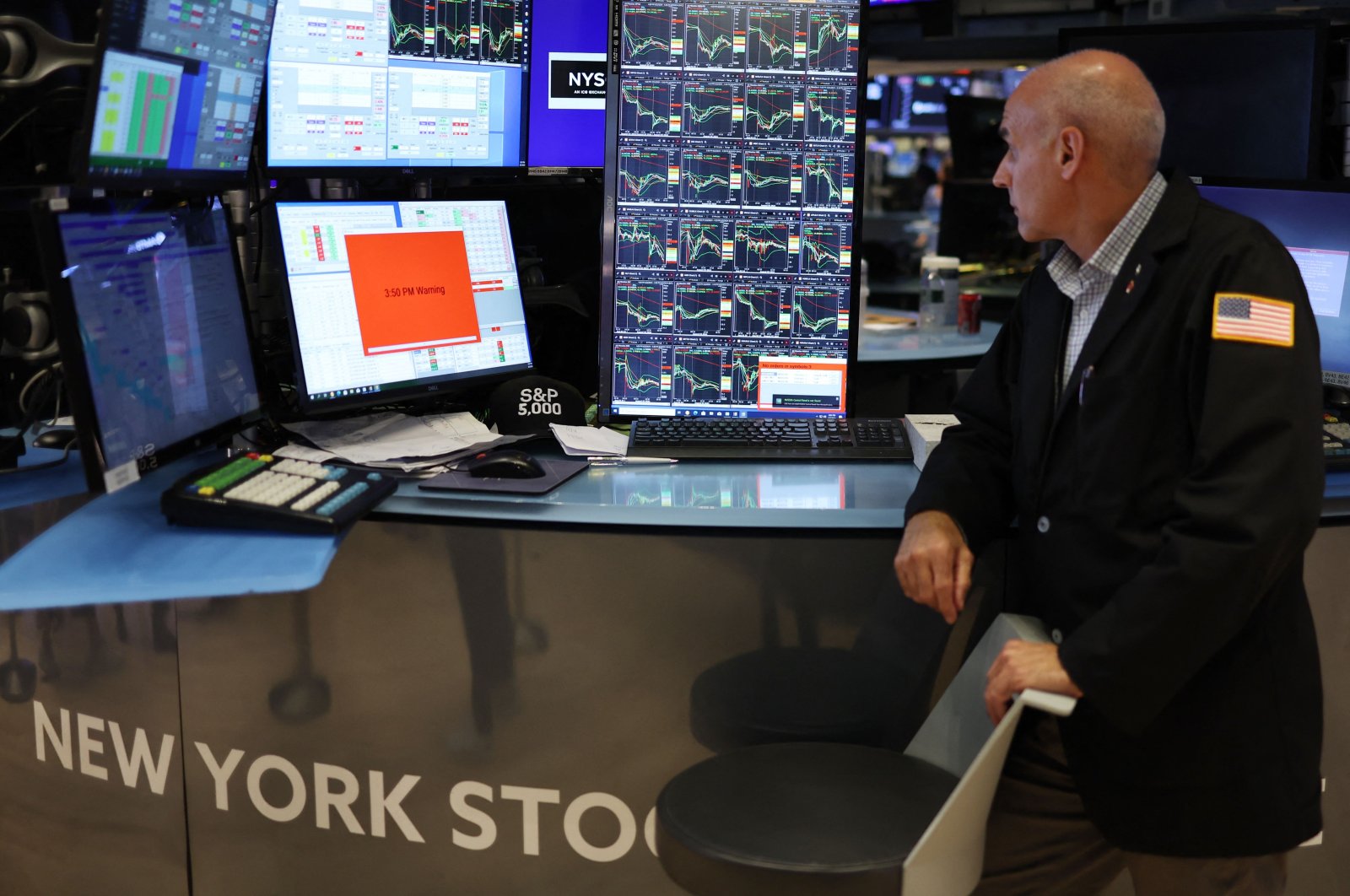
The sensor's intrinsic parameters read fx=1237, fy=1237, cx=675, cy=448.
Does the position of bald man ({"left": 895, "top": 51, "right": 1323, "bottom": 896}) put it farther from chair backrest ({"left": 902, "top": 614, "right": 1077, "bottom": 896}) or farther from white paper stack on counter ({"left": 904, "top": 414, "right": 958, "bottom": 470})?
white paper stack on counter ({"left": 904, "top": 414, "right": 958, "bottom": 470})

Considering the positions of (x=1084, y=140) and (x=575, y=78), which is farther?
(x=575, y=78)

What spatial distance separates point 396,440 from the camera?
7.38 feet

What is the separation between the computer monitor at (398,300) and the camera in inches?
86.7

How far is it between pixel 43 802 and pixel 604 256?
146 centimetres

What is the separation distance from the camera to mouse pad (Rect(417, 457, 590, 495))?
1985 mm

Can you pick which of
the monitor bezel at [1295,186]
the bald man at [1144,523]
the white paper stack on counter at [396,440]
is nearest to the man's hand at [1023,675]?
the bald man at [1144,523]

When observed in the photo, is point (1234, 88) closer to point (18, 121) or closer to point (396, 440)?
point (396, 440)

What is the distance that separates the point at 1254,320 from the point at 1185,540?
0.95ft

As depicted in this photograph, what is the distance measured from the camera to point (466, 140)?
2510mm

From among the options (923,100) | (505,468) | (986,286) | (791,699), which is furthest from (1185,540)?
(923,100)

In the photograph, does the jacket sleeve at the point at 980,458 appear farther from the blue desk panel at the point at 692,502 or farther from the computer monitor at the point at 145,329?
the computer monitor at the point at 145,329

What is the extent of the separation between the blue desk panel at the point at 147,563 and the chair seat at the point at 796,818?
0.60m

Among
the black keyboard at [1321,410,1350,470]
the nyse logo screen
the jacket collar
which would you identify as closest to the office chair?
the jacket collar

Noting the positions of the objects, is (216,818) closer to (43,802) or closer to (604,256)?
(43,802)
